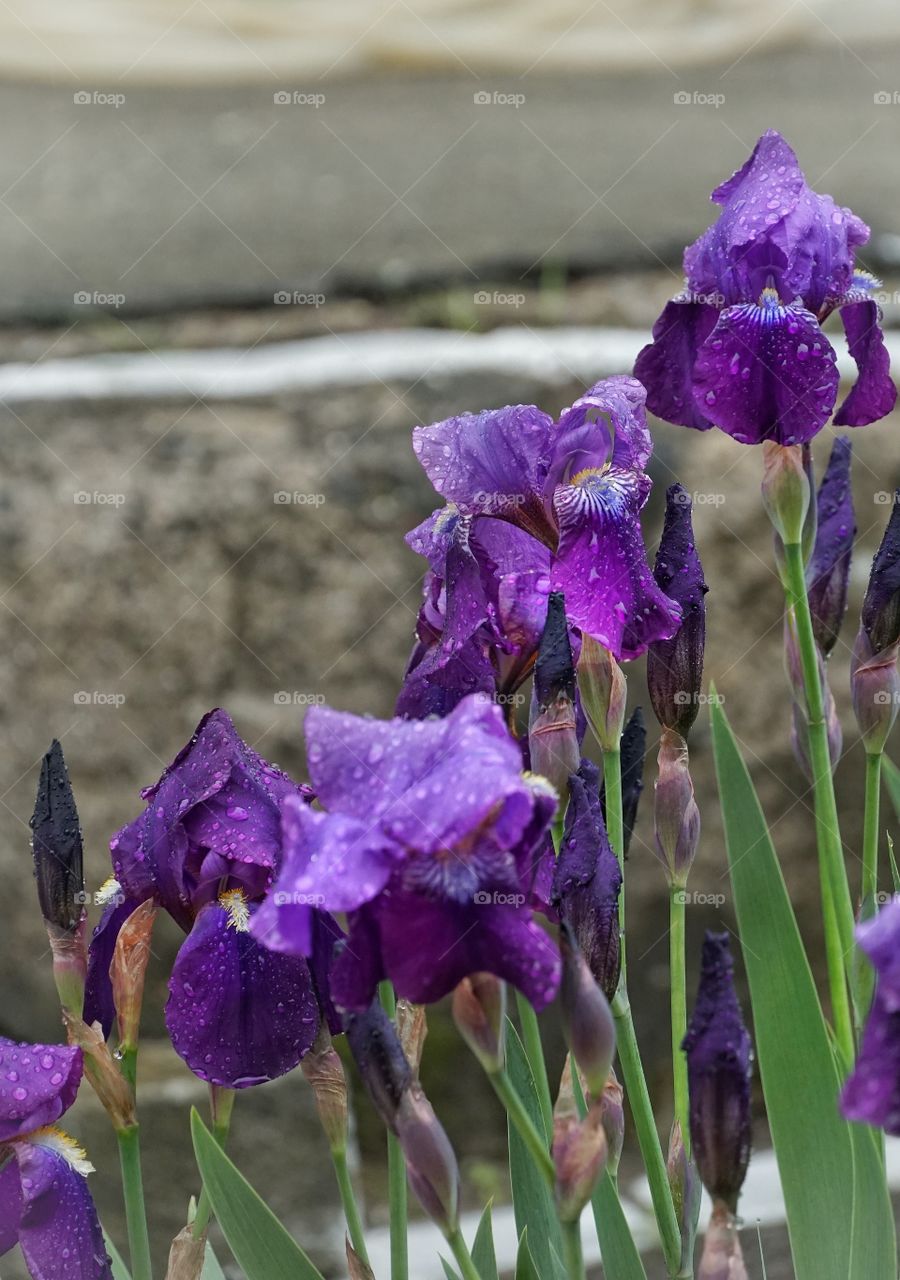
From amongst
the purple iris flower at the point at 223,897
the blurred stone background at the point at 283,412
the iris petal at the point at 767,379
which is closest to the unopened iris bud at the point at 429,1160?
the purple iris flower at the point at 223,897

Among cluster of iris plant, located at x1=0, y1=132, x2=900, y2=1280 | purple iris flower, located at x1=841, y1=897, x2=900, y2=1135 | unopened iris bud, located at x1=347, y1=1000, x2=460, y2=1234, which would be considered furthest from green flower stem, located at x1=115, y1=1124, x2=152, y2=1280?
purple iris flower, located at x1=841, y1=897, x2=900, y2=1135

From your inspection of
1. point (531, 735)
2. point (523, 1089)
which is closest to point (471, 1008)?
point (531, 735)

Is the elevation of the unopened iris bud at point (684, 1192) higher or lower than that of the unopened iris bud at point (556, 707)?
lower

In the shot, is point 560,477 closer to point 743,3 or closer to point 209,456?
point 209,456

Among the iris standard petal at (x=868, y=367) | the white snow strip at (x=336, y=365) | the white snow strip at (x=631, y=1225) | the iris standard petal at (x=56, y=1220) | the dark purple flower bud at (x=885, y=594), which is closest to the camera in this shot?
the iris standard petal at (x=56, y=1220)

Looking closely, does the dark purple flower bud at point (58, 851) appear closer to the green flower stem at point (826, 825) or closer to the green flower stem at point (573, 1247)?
the green flower stem at point (573, 1247)
